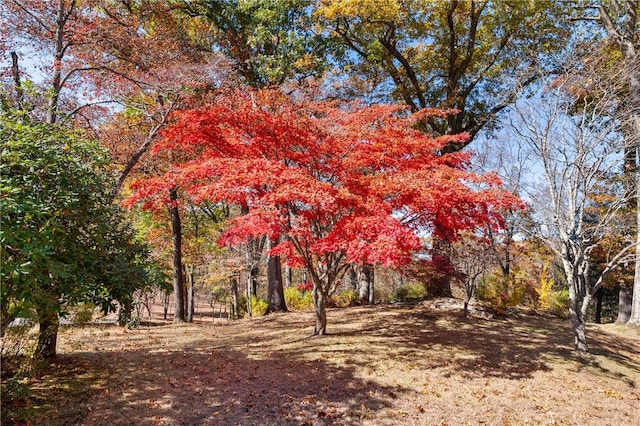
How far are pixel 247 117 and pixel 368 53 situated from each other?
9.36 meters

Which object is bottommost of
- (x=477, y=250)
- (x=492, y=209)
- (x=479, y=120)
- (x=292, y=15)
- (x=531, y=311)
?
(x=531, y=311)

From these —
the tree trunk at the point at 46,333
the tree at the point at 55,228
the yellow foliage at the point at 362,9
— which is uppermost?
the yellow foliage at the point at 362,9

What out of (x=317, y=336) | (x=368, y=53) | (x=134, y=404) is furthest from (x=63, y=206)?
(x=368, y=53)

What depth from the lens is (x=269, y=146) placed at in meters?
8.05

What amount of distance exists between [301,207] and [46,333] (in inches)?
196

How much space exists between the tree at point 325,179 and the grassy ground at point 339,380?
6.41 ft

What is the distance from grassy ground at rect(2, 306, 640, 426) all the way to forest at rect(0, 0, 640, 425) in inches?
2.2

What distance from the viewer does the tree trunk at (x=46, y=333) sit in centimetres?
526

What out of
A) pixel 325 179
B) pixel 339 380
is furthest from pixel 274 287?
pixel 339 380

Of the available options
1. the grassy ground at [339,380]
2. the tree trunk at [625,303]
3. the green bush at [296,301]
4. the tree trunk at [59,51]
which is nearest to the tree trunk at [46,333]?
the grassy ground at [339,380]

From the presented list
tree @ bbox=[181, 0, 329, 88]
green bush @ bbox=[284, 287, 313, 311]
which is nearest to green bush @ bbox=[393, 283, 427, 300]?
green bush @ bbox=[284, 287, 313, 311]

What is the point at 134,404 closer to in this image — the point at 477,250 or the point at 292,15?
the point at 477,250

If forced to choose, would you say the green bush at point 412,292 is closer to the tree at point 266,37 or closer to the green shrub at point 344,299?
the green shrub at point 344,299

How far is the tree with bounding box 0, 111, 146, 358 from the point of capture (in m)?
3.60
